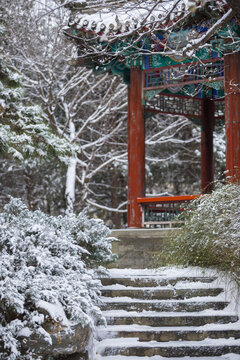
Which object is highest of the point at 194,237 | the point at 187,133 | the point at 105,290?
the point at 187,133

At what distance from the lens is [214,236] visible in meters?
6.82

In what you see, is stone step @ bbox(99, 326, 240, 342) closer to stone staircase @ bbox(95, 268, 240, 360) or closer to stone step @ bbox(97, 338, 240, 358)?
stone staircase @ bbox(95, 268, 240, 360)

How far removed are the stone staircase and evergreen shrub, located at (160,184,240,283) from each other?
0.26 meters

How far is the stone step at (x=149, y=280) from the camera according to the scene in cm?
697

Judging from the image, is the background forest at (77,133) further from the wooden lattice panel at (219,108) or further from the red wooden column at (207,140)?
the wooden lattice panel at (219,108)

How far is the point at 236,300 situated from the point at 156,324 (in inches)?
38.0

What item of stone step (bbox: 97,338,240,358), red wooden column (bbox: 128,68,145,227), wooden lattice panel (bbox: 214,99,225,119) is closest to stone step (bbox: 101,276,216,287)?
stone step (bbox: 97,338,240,358)

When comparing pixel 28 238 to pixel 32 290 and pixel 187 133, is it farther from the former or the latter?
pixel 187 133

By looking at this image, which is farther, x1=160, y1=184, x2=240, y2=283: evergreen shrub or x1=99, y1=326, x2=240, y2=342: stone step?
x1=160, y1=184, x2=240, y2=283: evergreen shrub

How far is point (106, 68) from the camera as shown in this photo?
35.2 ft

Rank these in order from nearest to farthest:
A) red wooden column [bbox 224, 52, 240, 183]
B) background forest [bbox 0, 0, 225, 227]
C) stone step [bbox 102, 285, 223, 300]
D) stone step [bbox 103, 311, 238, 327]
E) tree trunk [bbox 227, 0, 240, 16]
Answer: tree trunk [bbox 227, 0, 240, 16], stone step [bbox 103, 311, 238, 327], stone step [bbox 102, 285, 223, 300], red wooden column [bbox 224, 52, 240, 183], background forest [bbox 0, 0, 225, 227]

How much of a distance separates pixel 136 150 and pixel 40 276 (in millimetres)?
5121

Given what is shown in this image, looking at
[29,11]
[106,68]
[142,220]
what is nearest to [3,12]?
[29,11]

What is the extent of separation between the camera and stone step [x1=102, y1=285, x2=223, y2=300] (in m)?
6.70
